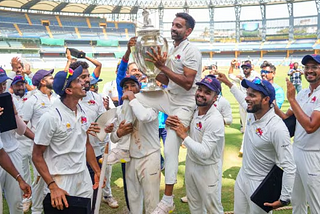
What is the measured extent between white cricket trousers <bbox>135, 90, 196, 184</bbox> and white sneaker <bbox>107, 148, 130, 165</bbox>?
Answer: 53 centimetres

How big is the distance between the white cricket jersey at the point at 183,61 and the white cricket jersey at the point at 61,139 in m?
1.22

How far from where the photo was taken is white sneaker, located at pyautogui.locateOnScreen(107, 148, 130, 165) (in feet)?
11.8

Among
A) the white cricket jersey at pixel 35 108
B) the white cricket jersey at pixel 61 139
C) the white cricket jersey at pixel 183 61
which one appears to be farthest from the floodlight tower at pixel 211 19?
the white cricket jersey at pixel 61 139

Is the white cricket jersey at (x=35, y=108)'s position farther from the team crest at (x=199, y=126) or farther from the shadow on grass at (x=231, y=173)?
the shadow on grass at (x=231, y=173)

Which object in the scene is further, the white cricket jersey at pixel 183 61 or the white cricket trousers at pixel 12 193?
the white cricket trousers at pixel 12 193

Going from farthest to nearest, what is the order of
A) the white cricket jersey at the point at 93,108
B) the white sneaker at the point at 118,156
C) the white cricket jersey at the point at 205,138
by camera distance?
1. the white cricket jersey at the point at 93,108
2. the white sneaker at the point at 118,156
3. the white cricket jersey at the point at 205,138

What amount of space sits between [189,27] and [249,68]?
404 centimetres

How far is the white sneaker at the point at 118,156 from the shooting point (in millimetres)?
3591

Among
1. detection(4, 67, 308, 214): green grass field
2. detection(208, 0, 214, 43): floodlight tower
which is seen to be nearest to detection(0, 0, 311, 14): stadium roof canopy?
detection(208, 0, 214, 43): floodlight tower

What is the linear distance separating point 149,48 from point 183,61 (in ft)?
1.58

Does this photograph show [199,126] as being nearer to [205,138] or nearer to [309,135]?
[205,138]

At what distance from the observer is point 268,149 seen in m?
3.21

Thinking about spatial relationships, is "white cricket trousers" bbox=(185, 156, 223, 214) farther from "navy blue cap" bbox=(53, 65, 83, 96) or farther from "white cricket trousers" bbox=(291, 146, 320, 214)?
"navy blue cap" bbox=(53, 65, 83, 96)

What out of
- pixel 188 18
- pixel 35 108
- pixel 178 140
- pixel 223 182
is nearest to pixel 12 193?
pixel 35 108
